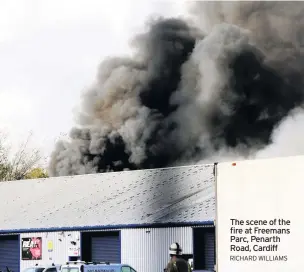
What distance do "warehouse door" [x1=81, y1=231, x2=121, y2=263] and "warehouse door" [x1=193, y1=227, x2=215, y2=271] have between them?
18.8ft

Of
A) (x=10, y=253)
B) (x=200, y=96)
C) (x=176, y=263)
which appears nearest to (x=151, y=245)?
(x=10, y=253)

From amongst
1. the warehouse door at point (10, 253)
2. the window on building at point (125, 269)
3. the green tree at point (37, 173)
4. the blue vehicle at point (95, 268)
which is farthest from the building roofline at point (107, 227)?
the green tree at point (37, 173)

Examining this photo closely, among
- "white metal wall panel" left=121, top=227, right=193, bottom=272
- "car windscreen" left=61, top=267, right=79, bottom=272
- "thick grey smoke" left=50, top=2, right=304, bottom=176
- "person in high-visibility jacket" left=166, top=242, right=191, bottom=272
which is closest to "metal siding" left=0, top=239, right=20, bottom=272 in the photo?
"white metal wall panel" left=121, top=227, right=193, bottom=272

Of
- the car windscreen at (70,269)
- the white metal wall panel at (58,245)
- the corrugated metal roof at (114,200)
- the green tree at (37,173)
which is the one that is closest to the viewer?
the car windscreen at (70,269)

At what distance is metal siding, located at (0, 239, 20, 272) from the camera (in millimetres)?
51719

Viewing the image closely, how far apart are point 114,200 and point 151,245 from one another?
6711mm

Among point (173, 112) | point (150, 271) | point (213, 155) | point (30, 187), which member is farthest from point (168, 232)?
point (173, 112)

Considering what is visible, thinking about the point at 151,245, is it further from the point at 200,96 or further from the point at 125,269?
the point at 200,96

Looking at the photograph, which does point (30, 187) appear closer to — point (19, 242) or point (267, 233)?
point (19, 242)

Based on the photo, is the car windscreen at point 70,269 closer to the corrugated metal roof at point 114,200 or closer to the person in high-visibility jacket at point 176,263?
the corrugated metal roof at point 114,200

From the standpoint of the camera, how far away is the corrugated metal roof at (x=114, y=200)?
45.7m

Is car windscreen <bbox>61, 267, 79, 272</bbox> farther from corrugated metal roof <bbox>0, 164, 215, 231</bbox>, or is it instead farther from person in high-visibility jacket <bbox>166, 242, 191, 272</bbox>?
person in high-visibility jacket <bbox>166, 242, 191, 272</bbox>

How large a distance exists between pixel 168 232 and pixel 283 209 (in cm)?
2927

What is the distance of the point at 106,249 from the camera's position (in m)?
47.6
